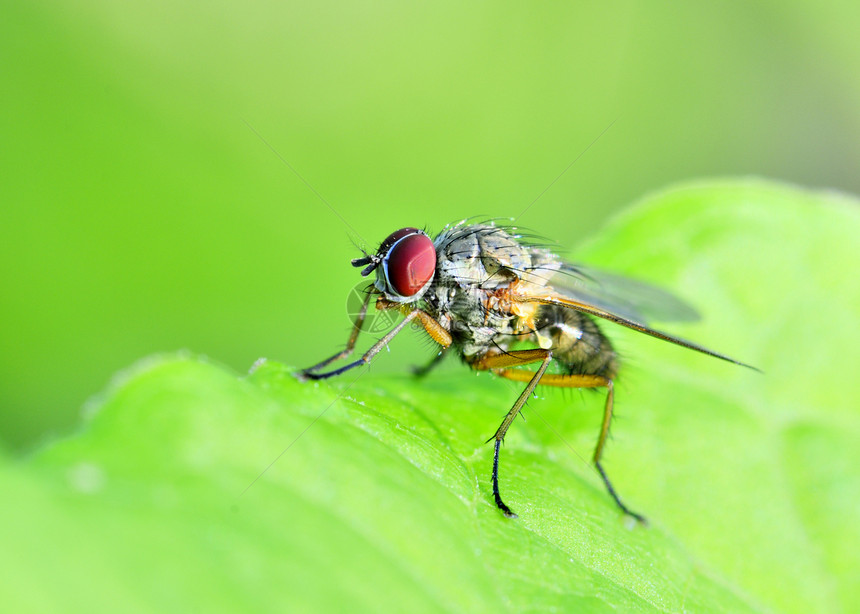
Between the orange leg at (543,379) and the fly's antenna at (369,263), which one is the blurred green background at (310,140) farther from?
the fly's antenna at (369,263)

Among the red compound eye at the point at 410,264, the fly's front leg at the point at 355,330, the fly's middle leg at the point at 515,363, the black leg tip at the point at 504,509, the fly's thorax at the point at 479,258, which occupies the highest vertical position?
the red compound eye at the point at 410,264

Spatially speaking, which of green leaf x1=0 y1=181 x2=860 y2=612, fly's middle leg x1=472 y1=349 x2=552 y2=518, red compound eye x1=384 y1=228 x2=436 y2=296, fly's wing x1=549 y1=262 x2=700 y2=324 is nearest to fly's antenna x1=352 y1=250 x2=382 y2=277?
red compound eye x1=384 y1=228 x2=436 y2=296

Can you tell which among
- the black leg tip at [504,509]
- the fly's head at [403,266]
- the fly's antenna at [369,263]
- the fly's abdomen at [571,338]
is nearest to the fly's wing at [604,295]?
the fly's abdomen at [571,338]

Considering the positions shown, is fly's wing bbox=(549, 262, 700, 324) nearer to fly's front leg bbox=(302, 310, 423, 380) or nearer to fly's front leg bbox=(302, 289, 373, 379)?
fly's front leg bbox=(302, 310, 423, 380)

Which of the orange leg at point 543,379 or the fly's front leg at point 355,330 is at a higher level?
the fly's front leg at point 355,330

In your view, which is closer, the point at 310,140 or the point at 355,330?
the point at 355,330

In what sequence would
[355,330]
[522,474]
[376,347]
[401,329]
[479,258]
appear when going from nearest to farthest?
[522,474], [376,347], [401,329], [355,330], [479,258]

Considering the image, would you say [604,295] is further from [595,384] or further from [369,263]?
[369,263]

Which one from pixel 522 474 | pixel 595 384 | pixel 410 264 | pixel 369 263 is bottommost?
pixel 595 384

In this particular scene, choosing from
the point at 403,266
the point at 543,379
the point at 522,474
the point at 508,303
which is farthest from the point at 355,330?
the point at 522,474
